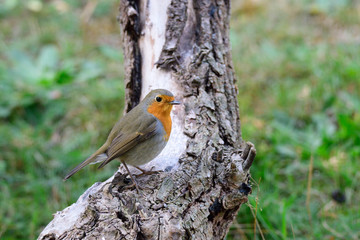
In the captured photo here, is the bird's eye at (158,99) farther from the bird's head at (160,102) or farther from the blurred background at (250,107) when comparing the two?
the blurred background at (250,107)

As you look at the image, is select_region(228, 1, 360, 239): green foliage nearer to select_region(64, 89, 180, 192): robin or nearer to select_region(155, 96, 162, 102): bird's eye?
select_region(64, 89, 180, 192): robin

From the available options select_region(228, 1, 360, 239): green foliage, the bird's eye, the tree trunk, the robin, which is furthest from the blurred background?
the bird's eye

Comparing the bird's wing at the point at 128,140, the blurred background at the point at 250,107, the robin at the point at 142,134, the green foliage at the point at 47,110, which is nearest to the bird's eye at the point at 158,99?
the robin at the point at 142,134

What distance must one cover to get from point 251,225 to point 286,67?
2532 millimetres

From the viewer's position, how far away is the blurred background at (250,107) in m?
3.40

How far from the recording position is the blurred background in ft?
11.2

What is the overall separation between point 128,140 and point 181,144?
38 centimetres

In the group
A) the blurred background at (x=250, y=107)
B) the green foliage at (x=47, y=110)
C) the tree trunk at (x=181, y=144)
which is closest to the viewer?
the tree trunk at (x=181, y=144)

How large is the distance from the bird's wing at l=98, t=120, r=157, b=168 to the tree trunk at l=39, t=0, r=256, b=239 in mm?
153

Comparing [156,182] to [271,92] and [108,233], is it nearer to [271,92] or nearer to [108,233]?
[108,233]

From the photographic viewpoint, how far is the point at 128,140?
9.14 feet

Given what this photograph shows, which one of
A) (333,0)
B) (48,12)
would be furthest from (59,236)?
(333,0)

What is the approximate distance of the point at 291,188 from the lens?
3.72m

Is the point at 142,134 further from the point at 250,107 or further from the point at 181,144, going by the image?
the point at 250,107
